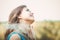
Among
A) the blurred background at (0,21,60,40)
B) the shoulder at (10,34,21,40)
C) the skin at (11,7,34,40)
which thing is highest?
the skin at (11,7,34,40)

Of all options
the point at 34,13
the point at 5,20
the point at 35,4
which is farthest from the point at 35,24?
the point at 5,20

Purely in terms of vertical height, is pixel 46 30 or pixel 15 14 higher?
pixel 15 14

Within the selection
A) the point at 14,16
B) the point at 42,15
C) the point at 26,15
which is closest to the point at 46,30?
the point at 42,15

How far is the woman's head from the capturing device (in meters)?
1.49

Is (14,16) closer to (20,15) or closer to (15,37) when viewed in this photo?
(20,15)

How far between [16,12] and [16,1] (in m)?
0.14

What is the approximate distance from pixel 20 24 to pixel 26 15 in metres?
0.12

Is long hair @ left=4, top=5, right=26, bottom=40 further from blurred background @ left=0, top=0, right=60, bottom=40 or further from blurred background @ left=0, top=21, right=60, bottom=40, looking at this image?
blurred background @ left=0, top=21, right=60, bottom=40

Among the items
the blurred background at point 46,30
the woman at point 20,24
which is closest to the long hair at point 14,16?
the woman at point 20,24

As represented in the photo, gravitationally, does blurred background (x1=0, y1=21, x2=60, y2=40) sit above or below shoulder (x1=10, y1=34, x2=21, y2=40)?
above

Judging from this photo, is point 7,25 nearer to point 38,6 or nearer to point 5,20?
point 5,20

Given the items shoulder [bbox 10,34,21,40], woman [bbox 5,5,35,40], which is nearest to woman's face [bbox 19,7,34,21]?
woman [bbox 5,5,35,40]

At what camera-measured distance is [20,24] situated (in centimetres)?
148

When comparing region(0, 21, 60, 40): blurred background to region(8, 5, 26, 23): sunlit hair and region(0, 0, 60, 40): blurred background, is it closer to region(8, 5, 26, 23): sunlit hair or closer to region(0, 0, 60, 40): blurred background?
region(0, 0, 60, 40): blurred background
